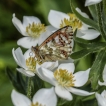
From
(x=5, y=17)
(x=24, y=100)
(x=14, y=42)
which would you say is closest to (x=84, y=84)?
(x=24, y=100)

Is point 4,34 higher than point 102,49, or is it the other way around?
point 102,49

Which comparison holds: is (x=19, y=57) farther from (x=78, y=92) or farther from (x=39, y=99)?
(x=78, y=92)

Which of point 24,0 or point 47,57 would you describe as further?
point 24,0

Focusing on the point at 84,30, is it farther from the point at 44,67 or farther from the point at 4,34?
the point at 4,34

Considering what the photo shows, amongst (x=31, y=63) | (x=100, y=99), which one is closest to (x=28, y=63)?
(x=31, y=63)

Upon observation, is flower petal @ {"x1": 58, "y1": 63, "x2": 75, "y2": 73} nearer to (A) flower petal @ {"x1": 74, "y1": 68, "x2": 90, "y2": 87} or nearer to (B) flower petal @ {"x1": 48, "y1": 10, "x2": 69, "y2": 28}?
(A) flower petal @ {"x1": 74, "y1": 68, "x2": 90, "y2": 87}

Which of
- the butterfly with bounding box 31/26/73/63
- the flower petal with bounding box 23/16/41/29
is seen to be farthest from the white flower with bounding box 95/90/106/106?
the flower petal with bounding box 23/16/41/29

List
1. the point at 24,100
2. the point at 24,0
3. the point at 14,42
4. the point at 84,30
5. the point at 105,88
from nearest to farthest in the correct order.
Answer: the point at 24,100 < the point at 105,88 < the point at 84,30 < the point at 14,42 < the point at 24,0
